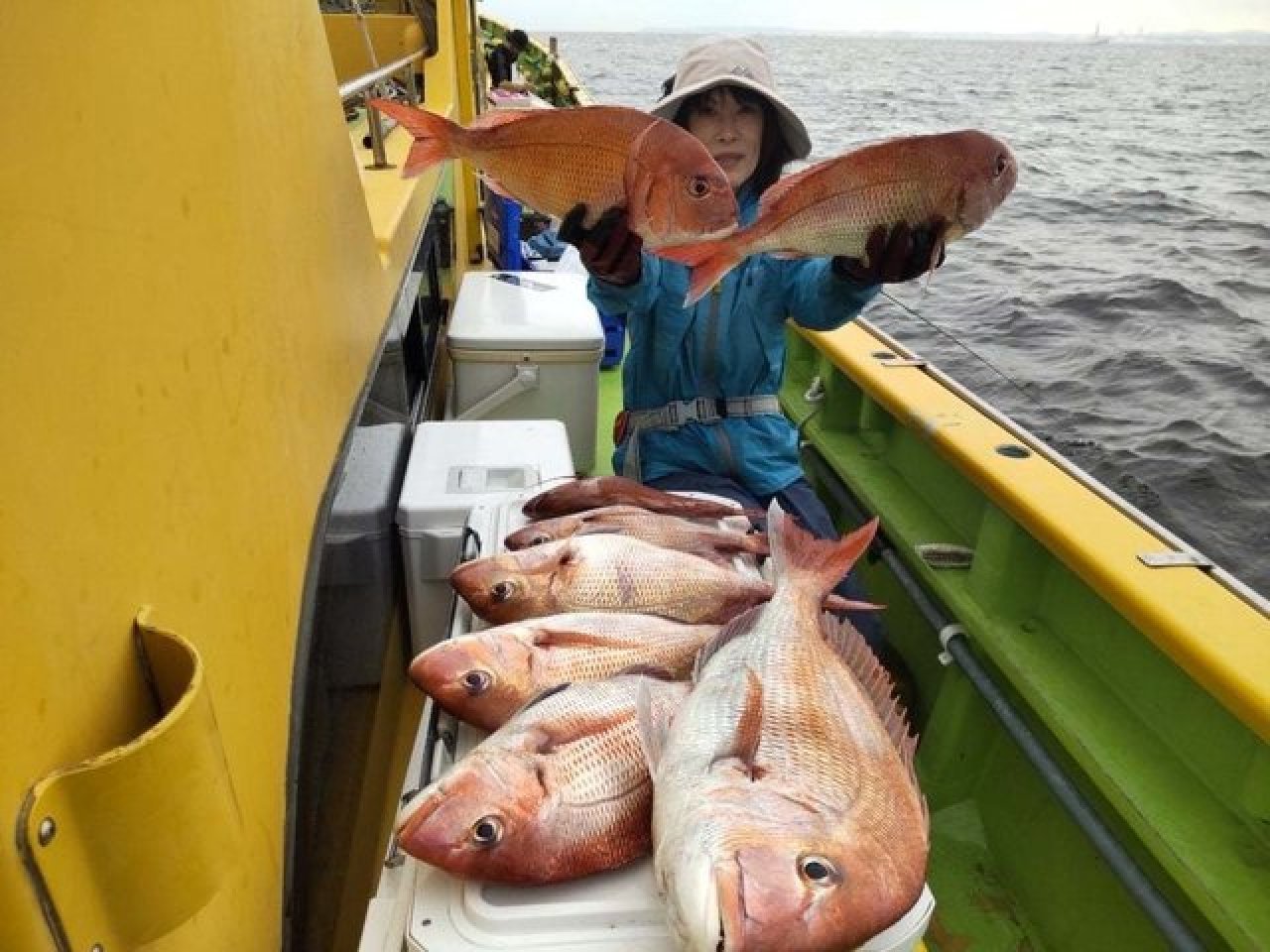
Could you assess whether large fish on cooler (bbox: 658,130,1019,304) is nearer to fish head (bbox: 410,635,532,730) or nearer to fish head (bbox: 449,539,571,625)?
fish head (bbox: 449,539,571,625)

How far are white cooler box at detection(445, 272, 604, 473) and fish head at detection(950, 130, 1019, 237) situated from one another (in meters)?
2.12

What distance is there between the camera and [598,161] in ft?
6.24

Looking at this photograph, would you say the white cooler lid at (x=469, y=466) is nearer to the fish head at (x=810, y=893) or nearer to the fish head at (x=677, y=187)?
the fish head at (x=677, y=187)

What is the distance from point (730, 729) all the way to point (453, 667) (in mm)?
535

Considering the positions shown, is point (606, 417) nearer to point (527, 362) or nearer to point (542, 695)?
point (527, 362)

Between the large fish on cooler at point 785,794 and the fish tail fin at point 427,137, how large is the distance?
1250mm

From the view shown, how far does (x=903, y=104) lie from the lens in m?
28.1

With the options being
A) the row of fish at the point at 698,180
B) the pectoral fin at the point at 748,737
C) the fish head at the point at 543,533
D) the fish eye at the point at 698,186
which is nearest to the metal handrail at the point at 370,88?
the row of fish at the point at 698,180

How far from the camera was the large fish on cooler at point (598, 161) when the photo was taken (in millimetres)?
1836

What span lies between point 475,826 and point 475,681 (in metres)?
0.35

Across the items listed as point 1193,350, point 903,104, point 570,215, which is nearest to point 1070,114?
point 903,104

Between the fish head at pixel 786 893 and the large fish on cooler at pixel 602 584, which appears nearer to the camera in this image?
the fish head at pixel 786 893

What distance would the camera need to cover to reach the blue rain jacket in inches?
118

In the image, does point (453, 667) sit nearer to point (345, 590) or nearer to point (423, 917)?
point (423, 917)
